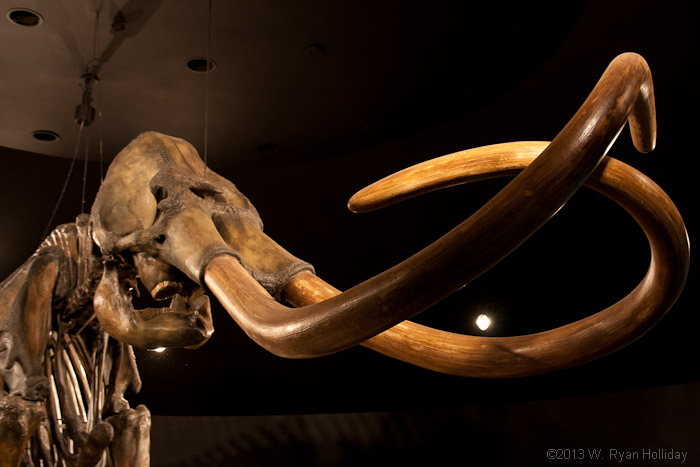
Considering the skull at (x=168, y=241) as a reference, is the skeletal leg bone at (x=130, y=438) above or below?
below

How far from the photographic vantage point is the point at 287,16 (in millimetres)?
2855

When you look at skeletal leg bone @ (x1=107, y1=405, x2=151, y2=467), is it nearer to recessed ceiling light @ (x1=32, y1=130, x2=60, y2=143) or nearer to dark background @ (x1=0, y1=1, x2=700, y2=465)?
dark background @ (x1=0, y1=1, x2=700, y2=465)

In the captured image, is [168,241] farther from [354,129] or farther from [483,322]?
[483,322]

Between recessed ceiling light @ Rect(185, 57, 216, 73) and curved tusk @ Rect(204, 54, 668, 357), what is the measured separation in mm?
2348

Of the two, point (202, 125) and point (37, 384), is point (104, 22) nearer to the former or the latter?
point (202, 125)

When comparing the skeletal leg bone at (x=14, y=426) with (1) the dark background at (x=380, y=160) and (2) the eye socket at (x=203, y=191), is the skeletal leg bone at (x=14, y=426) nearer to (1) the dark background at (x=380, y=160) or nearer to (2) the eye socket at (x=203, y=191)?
(2) the eye socket at (x=203, y=191)

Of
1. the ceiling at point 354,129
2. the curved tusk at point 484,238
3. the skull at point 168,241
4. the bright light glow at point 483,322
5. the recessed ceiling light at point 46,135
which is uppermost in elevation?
the recessed ceiling light at point 46,135

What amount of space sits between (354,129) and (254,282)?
260 cm

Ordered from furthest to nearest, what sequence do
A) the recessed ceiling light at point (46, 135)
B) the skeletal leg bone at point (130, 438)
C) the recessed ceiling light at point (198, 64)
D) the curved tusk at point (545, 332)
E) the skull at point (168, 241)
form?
the recessed ceiling light at point (46, 135), the recessed ceiling light at point (198, 64), the skeletal leg bone at point (130, 438), the skull at point (168, 241), the curved tusk at point (545, 332)

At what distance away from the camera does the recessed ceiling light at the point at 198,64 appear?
317cm

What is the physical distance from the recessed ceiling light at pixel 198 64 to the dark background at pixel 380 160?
0.14 feet

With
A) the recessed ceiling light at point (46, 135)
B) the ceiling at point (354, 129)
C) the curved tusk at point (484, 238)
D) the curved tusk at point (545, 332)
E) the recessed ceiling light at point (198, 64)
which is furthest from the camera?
the recessed ceiling light at point (46, 135)
